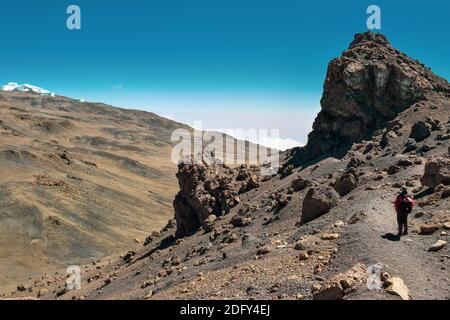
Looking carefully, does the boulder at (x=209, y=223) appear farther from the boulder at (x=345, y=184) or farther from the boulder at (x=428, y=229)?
the boulder at (x=428, y=229)

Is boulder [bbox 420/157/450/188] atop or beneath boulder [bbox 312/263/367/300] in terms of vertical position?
atop

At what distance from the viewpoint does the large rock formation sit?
1352 inches

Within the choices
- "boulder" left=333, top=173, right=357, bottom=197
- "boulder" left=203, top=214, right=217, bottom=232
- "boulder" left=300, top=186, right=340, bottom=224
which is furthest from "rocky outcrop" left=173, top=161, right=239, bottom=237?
"boulder" left=300, top=186, right=340, bottom=224

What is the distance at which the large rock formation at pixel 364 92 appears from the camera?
113ft

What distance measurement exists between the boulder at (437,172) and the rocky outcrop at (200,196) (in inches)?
563

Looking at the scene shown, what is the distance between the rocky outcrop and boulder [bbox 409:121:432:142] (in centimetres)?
1193

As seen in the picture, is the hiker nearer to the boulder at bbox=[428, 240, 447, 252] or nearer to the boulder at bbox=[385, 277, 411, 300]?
the boulder at bbox=[428, 240, 447, 252]

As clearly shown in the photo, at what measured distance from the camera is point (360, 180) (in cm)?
2488

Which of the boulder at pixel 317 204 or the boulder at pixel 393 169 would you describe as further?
the boulder at pixel 393 169

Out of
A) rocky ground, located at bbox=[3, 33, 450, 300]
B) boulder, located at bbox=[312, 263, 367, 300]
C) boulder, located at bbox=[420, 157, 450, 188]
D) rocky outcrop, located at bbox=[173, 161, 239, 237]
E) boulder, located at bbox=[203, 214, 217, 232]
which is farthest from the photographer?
rocky outcrop, located at bbox=[173, 161, 239, 237]

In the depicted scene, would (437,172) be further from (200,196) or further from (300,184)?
(200,196)

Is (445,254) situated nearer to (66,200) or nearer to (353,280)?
(353,280)

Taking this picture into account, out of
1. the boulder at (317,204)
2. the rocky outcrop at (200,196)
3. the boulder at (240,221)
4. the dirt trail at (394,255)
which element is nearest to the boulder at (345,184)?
the boulder at (317,204)
